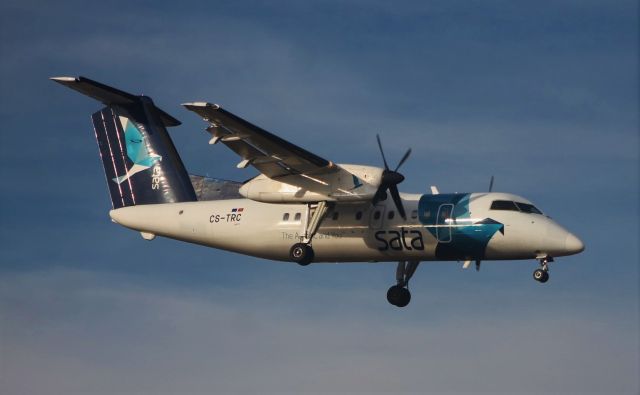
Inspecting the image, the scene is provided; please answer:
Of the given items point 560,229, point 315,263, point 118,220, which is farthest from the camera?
point 118,220

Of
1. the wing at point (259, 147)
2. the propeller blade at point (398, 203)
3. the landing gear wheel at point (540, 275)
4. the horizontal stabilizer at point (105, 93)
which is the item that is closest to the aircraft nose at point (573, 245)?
the landing gear wheel at point (540, 275)

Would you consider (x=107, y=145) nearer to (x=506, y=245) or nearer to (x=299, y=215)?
(x=299, y=215)

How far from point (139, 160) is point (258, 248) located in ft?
20.9

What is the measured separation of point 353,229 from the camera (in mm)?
31359

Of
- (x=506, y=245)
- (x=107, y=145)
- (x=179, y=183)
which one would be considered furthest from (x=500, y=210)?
(x=107, y=145)

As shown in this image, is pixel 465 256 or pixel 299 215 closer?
pixel 465 256

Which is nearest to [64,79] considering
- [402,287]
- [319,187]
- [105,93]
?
[105,93]

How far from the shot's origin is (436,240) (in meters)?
30.3

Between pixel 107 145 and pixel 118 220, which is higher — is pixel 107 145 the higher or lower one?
the higher one

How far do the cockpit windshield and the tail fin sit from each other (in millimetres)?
10755

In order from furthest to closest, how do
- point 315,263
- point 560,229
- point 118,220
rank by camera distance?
point 118,220, point 315,263, point 560,229

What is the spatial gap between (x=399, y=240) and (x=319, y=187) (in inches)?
110

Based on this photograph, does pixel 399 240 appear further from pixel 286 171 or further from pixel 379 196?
pixel 286 171

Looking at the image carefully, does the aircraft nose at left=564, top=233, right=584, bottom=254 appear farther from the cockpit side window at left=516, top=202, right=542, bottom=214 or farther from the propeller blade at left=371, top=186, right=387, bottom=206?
the propeller blade at left=371, top=186, right=387, bottom=206
